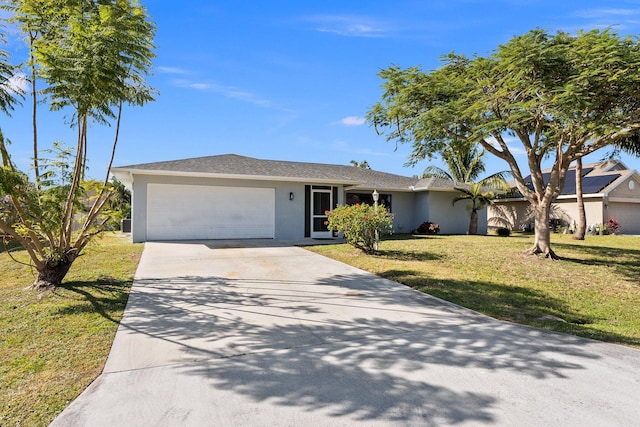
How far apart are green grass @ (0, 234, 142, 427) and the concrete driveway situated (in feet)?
0.62

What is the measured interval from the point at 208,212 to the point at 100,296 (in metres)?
8.58

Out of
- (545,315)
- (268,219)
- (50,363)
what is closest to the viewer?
(50,363)

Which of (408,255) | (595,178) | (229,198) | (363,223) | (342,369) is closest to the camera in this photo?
(342,369)

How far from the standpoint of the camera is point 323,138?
1959 cm

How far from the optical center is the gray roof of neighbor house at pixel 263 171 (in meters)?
13.4

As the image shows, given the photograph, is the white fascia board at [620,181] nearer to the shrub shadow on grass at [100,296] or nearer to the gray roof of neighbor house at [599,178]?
the gray roof of neighbor house at [599,178]

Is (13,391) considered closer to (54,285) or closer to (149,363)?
(149,363)

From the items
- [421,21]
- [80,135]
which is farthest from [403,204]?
[80,135]

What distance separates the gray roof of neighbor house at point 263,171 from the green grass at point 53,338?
6374 millimetres

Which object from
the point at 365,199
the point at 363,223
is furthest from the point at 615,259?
the point at 365,199

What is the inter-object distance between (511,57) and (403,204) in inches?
507

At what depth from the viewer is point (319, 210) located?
16266mm

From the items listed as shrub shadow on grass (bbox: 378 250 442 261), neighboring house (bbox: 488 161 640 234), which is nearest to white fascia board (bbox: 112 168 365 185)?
shrub shadow on grass (bbox: 378 250 442 261)

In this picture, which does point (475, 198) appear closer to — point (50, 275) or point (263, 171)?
point (263, 171)
